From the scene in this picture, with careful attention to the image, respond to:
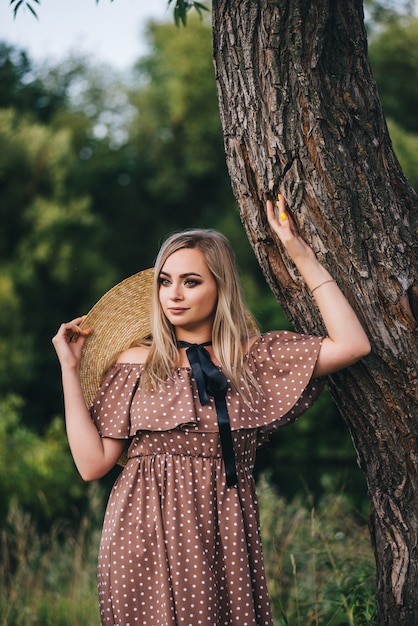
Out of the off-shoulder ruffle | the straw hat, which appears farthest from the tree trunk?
the straw hat

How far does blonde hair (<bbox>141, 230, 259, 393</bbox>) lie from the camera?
8.74ft

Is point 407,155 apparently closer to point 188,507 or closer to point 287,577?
point 287,577

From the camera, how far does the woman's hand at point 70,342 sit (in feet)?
8.80

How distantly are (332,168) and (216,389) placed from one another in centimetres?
79

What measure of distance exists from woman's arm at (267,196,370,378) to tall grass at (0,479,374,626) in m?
0.90

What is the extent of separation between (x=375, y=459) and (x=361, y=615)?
0.88 meters

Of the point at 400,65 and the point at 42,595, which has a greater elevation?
the point at 400,65

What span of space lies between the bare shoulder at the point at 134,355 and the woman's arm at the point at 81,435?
0.57 feet

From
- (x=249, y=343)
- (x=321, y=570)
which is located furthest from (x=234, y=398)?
(x=321, y=570)

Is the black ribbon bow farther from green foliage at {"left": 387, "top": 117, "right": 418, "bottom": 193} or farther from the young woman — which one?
green foliage at {"left": 387, "top": 117, "right": 418, "bottom": 193}

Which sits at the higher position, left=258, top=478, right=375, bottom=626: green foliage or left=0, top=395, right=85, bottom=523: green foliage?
left=0, top=395, right=85, bottom=523: green foliage

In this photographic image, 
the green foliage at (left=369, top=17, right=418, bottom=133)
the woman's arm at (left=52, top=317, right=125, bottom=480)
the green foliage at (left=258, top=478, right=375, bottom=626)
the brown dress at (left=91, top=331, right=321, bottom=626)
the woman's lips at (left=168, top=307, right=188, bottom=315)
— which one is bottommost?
the green foliage at (left=258, top=478, right=375, bottom=626)

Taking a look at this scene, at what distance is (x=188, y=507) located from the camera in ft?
8.20

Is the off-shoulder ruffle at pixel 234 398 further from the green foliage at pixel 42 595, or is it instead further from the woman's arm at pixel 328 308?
the green foliage at pixel 42 595
